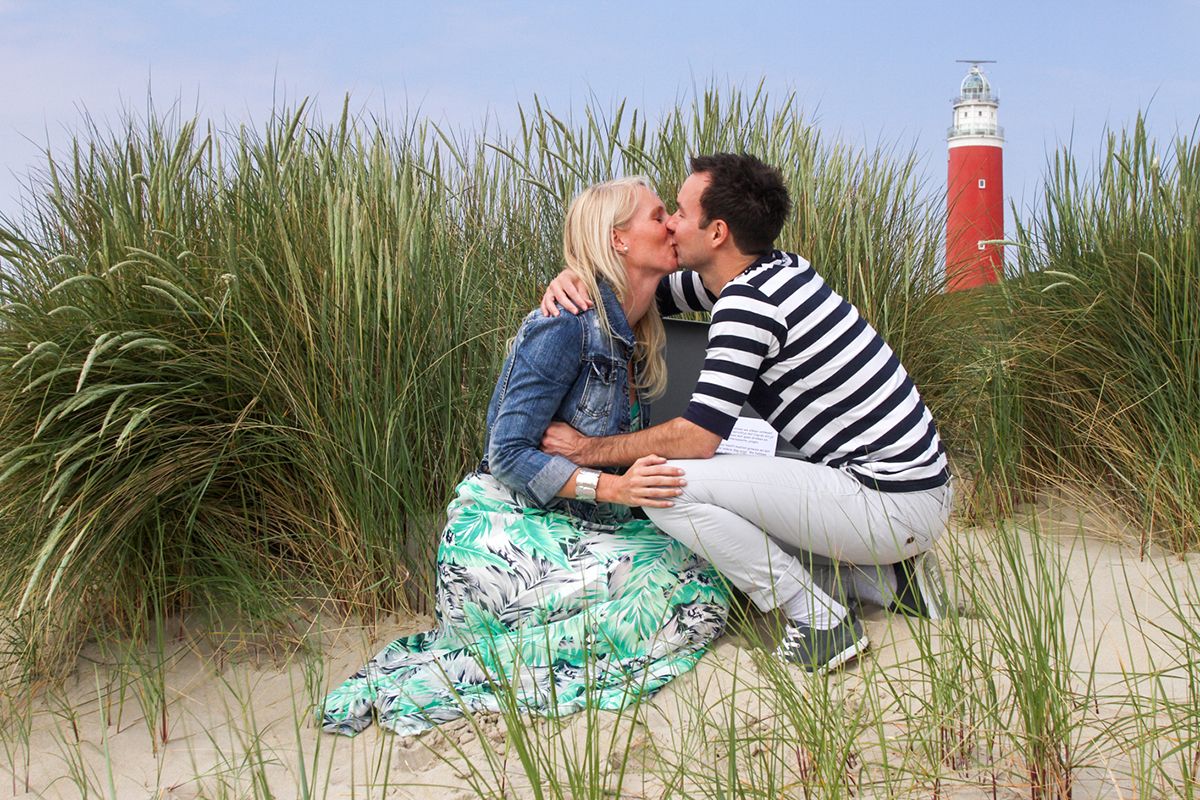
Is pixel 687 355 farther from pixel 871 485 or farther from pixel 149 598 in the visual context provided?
pixel 149 598

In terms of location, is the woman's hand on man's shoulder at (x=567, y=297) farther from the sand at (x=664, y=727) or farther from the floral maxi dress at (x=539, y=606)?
the sand at (x=664, y=727)

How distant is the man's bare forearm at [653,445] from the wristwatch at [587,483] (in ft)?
0.24

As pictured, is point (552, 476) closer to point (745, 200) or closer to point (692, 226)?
point (692, 226)

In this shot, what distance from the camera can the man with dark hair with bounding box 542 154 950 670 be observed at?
7.99 feet

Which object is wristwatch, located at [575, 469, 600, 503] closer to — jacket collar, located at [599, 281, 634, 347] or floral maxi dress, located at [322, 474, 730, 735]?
floral maxi dress, located at [322, 474, 730, 735]

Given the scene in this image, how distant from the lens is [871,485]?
253cm

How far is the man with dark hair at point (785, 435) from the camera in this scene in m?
2.44

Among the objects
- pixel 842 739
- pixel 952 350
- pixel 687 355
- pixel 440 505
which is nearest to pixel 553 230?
pixel 687 355

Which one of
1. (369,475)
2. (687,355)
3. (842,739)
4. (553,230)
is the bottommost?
(842,739)

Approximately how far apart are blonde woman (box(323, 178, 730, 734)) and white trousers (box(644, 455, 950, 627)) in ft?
0.28

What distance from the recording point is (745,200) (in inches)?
98.6

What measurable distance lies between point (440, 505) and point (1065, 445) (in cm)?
225

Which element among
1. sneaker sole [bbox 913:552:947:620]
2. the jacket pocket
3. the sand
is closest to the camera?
the sand

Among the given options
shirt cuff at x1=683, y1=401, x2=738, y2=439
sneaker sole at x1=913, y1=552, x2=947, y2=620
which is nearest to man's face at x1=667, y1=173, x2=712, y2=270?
shirt cuff at x1=683, y1=401, x2=738, y2=439
